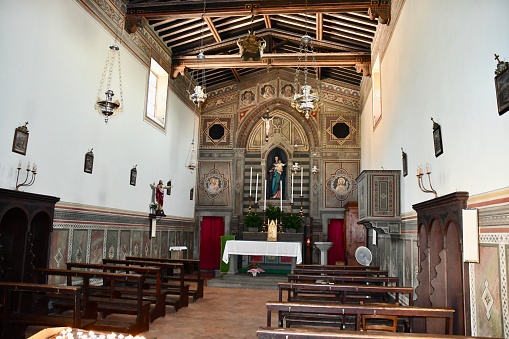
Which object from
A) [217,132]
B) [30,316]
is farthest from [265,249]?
[30,316]

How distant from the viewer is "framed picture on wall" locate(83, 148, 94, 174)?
9.19 metres

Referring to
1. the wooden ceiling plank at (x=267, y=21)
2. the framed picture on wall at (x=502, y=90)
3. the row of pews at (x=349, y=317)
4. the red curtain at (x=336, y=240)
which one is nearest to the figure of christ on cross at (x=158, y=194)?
the row of pews at (x=349, y=317)

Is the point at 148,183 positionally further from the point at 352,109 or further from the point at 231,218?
the point at 352,109

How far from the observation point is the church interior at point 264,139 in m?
4.78

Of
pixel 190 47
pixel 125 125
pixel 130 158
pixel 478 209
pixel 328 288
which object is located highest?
pixel 190 47

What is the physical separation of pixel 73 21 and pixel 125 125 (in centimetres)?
302

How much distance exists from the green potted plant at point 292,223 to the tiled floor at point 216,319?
480 centimetres

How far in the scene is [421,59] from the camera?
23.0ft

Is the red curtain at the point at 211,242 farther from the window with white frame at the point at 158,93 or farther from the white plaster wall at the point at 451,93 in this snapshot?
the white plaster wall at the point at 451,93

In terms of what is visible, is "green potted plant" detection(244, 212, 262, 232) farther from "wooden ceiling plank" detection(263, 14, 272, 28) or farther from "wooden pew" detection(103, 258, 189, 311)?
"wooden ceiling plank" detection(263, 14, 272, 28)

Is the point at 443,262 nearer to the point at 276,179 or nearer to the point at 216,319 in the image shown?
the point at 216,319

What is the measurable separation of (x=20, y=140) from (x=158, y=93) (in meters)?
6.80

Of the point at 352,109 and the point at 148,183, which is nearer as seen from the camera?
the point at 148,183

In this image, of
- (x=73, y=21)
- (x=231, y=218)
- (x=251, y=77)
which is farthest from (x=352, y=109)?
(x=73, y=21)
